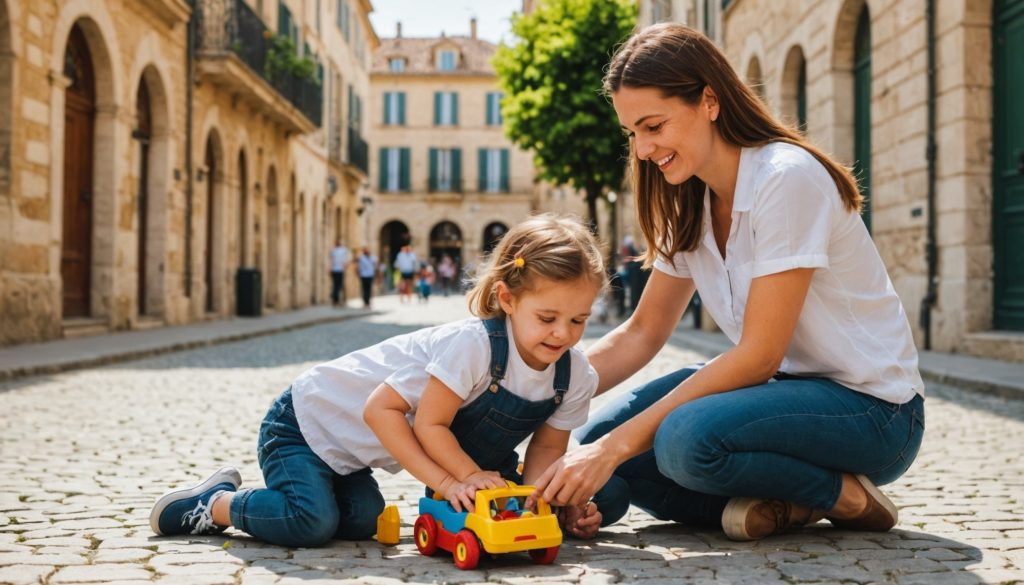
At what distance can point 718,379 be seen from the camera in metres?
3.18

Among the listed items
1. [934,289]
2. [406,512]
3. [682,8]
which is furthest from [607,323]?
[406,512]

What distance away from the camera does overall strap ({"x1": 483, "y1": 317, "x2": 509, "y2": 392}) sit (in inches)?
123

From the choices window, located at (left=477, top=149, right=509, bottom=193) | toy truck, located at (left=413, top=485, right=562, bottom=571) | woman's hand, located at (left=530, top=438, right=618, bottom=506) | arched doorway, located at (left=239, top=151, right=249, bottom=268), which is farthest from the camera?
window, located at (left=477, top=149, right=509, bottom=193)

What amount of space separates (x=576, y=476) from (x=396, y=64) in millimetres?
54871

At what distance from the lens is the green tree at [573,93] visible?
81.5 feet

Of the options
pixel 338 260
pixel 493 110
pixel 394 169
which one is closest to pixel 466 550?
pixel 338 260

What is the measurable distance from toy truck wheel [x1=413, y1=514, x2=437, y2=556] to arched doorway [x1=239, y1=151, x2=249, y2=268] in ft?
64.3

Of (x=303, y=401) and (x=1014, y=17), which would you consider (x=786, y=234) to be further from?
(x=1014, y=17)

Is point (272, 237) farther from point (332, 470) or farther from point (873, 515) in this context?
point (873, 515)

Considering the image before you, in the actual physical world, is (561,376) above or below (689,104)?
below

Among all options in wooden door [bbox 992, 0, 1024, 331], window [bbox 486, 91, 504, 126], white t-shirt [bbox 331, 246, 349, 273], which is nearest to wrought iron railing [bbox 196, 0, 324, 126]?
white t-shirt [bbox 331, 246, 349, 273]

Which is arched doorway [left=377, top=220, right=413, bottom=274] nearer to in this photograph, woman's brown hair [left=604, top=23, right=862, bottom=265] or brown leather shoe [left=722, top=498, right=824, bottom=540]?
woman's brown hair [left=604, top=23, right=862, bottom=265]

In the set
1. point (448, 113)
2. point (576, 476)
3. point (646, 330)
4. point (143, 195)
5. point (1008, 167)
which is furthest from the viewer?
point (448, 113)

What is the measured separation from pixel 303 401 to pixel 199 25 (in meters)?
16.2
